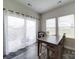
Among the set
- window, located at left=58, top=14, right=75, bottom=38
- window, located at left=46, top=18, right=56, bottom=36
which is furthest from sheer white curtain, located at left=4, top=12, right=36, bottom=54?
window, located at left=58, top=14, right=75, bottom=38

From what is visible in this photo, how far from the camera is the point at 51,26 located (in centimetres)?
494

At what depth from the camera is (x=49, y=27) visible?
5.11 meters

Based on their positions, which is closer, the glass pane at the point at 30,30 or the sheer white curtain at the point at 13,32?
the sheer white curtain at the point at 13,32

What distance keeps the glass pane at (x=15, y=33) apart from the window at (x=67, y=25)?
2.23 meters

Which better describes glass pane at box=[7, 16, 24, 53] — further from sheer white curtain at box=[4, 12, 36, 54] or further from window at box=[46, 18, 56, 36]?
window at box=[46, 18, 56, 36]

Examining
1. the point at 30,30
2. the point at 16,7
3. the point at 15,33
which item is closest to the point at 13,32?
the point at 15,33

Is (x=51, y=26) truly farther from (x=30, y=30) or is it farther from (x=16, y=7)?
(x=16, y=7)

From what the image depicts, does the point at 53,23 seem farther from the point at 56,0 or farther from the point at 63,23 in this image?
the point at 56,0

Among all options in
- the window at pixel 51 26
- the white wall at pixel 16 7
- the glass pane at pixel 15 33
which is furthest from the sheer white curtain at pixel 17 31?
the window at pixel 51 26

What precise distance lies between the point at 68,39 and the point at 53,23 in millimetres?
1456

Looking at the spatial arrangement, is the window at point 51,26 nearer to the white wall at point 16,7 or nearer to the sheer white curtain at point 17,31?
the sheer white curtain at point 17,31

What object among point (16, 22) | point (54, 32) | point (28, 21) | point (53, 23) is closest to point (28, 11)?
point (28, 21)

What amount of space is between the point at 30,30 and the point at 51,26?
4.81 feet

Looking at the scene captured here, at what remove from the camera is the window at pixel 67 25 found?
12.2ft
